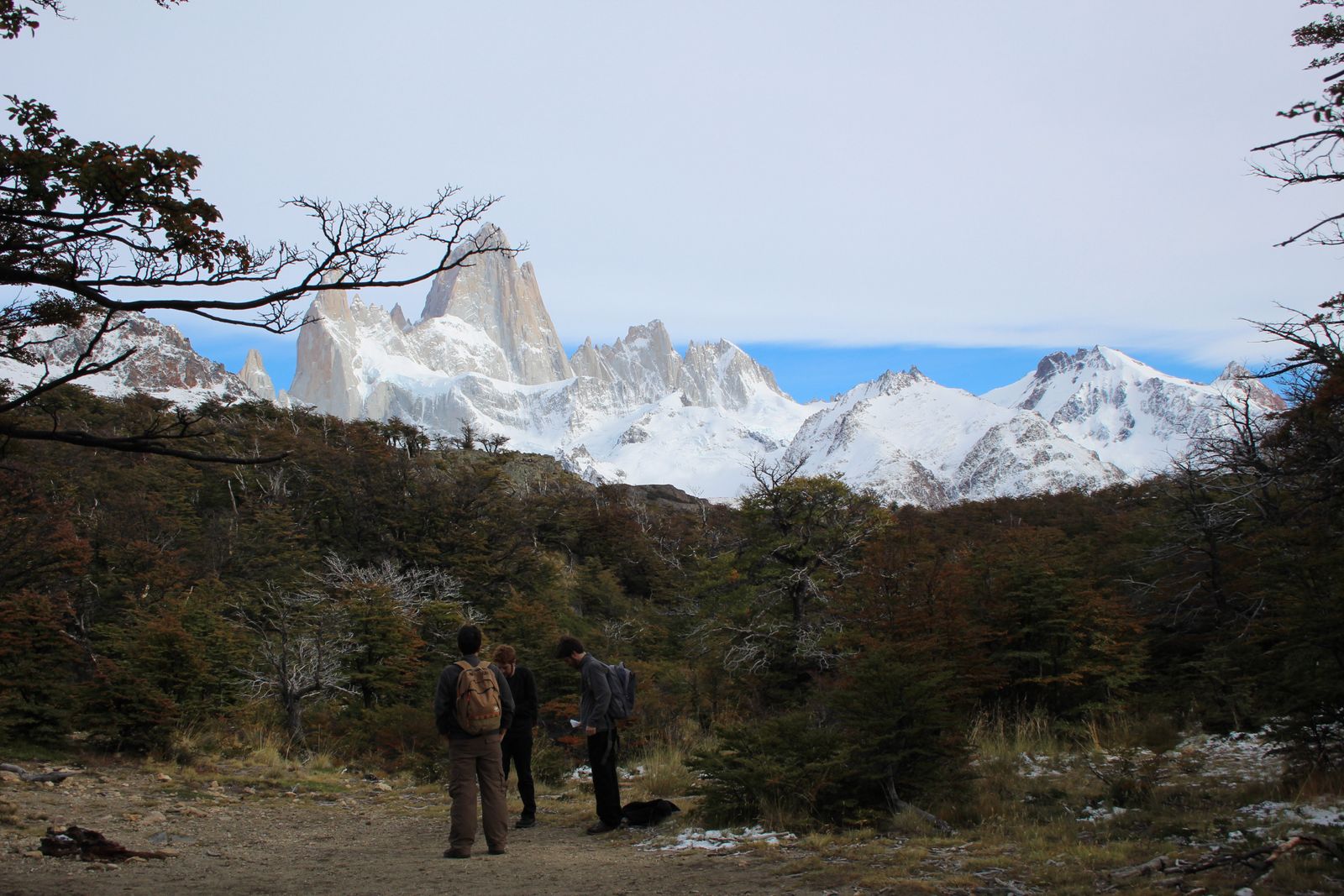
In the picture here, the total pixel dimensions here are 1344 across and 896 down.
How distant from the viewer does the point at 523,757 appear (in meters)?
7.14

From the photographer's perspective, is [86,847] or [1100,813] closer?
[86,847]

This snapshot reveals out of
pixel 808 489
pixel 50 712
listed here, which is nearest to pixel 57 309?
pixel 50 712

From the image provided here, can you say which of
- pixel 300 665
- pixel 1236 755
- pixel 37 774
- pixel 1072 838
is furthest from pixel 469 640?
pixel 300 665

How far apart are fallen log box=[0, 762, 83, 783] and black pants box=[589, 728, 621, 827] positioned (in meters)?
5.15

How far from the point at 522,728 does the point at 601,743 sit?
82 centimetres

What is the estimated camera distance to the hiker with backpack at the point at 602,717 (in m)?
6.73

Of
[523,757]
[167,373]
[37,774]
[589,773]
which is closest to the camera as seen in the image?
[523,757]

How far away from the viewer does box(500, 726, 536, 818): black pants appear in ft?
23.4

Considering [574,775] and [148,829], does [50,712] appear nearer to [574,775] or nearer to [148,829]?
[148,829]

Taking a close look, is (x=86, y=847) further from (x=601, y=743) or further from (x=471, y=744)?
(x=601, y=743)

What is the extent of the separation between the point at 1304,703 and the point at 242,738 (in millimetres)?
11249

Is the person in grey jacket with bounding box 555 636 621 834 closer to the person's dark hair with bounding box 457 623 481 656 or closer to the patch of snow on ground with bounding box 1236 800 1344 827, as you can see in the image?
the person's dark hair with bounding box 457 623 481 656

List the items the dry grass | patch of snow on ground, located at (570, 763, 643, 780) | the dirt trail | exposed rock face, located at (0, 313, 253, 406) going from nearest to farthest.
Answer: the dry grass
the dirt trail
patch of snow on ground, located at (570, 763, 643, 780)
exposed rock face, located at (0, 313, 253, 406)

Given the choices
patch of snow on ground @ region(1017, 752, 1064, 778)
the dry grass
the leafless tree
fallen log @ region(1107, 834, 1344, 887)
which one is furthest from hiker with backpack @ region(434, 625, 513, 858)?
the leafless tree
